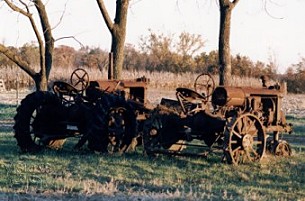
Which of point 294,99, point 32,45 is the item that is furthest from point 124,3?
point 32,45

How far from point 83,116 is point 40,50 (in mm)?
5142

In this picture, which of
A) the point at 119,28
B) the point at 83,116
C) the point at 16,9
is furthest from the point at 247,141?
the point at 16,9

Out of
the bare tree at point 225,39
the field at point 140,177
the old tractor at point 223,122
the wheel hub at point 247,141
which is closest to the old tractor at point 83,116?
the field at point 140,177

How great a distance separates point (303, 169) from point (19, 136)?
632 centimetres

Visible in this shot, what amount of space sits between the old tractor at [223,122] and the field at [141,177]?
36 cm

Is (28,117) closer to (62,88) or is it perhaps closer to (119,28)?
(62,88)

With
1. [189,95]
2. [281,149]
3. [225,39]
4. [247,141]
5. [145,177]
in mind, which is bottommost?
[145,177]

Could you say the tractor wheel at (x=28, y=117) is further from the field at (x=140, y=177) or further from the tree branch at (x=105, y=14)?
the tree branch at (x=105, y=14)

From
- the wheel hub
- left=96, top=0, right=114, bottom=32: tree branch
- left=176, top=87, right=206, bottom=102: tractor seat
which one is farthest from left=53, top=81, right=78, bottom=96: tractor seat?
left=96, top=0, right=114, bottom=32: tree branch

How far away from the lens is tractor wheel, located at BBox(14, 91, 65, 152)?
14484 millimetres

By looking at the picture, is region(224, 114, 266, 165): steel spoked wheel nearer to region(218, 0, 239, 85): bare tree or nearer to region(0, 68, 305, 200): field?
region(0, 68, 305, 200): field

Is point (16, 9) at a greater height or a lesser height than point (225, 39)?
greater

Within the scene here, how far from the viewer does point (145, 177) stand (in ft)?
35.4

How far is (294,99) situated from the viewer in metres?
45.4
